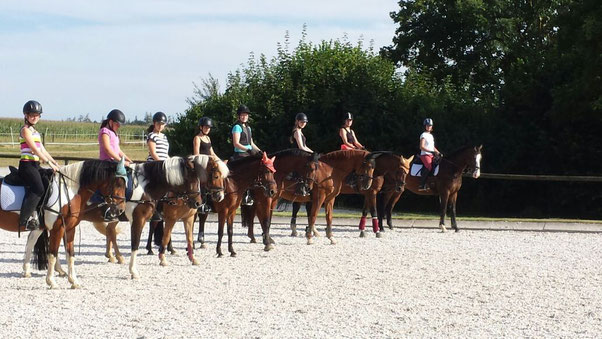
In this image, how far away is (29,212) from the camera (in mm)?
9945

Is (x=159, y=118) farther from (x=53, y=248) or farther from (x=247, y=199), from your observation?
(x=53, y=248)

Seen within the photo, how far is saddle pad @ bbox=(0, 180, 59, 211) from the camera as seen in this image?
10.1m

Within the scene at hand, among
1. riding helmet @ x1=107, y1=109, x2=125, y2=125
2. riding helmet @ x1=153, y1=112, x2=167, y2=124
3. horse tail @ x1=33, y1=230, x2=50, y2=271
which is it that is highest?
riding helmet @ x1=153, y1=112, x2=167, y2=124

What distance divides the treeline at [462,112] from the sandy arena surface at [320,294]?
9727 millimetres

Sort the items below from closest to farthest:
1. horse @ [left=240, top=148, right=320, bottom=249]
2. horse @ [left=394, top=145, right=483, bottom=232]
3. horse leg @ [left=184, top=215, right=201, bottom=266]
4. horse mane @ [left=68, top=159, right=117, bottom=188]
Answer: horse mane @ [left=68, top=159, right=117, bottom=188] → horse leg @ [left=184, top=215, right=201, bottom=266] → horse @ [left=240, top=148, right=320, bottom=249] → horse @ [left=394, top=145, right=483, bottom=232]

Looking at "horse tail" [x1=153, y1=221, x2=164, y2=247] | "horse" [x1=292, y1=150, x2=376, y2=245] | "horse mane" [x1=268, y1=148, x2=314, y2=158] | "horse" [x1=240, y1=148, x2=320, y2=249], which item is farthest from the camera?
"horse" [x1=292, y1=150, x2=376, y2=245]

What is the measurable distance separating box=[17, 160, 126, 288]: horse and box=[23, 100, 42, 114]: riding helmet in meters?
0.78

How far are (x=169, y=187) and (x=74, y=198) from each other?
152 centimetres

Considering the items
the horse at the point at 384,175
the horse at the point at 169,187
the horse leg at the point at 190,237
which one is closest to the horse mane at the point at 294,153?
the horse at the point at 384,175

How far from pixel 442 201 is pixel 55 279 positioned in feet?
33.1

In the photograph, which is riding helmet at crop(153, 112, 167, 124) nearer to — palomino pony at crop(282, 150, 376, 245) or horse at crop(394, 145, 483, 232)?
palomino pony at crop(282, 150, 376, 245)

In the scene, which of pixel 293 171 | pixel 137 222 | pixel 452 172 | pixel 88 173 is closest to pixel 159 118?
pixel 137 222

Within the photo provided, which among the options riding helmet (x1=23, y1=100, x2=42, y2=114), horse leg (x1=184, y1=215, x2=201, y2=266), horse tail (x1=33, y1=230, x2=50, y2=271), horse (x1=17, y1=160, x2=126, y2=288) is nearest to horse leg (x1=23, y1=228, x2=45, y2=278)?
horse tail (x1=33, y1=230, x2=50, y2=271)

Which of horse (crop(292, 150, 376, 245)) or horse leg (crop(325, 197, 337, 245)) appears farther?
horse leg (crop(325, 197, 337, 245))
